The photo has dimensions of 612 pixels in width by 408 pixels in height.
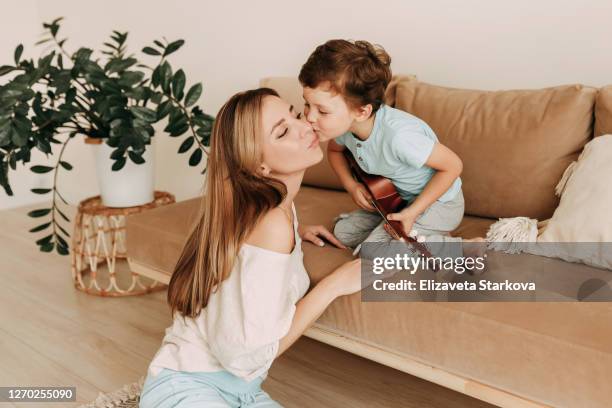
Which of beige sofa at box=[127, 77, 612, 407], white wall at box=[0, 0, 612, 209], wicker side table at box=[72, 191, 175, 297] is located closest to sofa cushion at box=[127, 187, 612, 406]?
beige sofa at box=[127, 77, 612, 407]

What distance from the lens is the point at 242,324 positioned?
1290 mm

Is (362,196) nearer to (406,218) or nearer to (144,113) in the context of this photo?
(406,218)

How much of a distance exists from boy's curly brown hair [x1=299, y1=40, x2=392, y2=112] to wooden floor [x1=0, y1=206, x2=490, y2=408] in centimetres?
87

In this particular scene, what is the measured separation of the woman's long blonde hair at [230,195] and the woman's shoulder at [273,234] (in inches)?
0.6

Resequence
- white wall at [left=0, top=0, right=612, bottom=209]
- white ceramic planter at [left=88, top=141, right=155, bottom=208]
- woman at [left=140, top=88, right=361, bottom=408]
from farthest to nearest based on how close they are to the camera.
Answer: white ceramic planter at [left=88, top=141, right=155, bottom=208]
white wall at [left=0, top=0, right=612, bottom=209]
woman at [left=140, top=88, right=361, bottom=408]

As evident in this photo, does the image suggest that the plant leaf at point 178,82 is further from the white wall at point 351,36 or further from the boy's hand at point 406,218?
the boy's hand at point 406,218

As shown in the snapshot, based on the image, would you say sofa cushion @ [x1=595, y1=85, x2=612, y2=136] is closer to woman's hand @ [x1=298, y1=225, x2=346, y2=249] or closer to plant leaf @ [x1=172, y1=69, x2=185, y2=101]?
woman's hand @ [x1=298, y1=225, x2=346, y2=249]

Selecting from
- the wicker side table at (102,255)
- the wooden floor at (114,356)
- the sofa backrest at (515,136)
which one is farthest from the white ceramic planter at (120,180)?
the sofa backrest at (515,136)

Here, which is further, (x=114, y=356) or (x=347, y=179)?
(x=114, y=356)

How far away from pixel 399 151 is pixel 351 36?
112cm

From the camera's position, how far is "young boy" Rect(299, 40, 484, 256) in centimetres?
156

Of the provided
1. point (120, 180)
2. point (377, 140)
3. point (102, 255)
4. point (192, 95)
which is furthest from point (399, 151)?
point (102, 255)

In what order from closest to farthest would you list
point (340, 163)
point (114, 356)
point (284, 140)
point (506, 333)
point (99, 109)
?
point (506, 333), point (284, 140), point (340, 163), point (114, 356), point (99, 109)

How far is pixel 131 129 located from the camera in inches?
89.9
